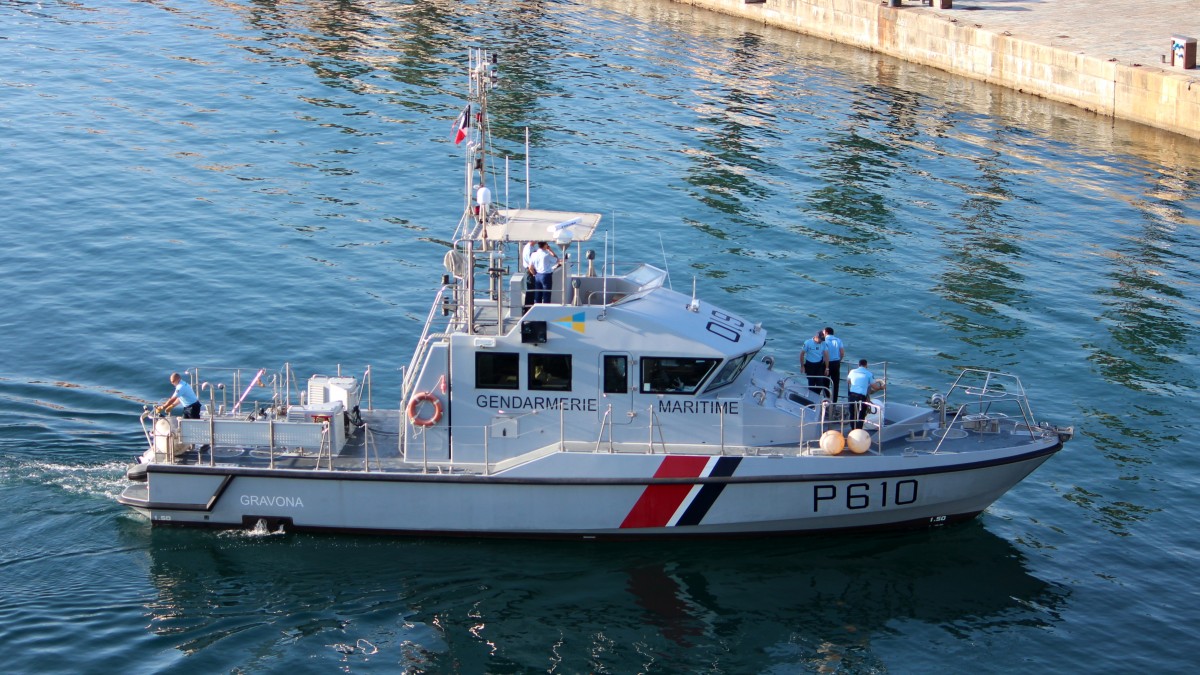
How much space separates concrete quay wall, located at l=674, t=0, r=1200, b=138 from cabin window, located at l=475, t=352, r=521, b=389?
1176 inches

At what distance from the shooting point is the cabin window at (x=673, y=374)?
20.1 m

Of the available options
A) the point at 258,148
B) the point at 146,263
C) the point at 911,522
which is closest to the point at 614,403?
the point at 911,522

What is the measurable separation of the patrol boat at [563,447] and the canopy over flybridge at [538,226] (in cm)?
4

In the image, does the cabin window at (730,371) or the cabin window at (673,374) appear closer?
the cabin window at (673,374)

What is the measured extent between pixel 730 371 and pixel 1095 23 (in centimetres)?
3451

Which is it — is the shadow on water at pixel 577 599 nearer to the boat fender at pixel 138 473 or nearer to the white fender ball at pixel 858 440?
the boat fender at pixel 138 473

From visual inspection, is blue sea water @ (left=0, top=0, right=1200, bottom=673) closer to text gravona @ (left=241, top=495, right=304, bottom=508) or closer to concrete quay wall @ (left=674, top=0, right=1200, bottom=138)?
text gravona @ (left=241, top=495, right=304, bottom=508)

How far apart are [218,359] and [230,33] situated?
2905 cm

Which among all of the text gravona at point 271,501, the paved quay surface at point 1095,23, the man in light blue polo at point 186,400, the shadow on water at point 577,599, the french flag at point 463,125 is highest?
the paved quay surface at point 1095,23

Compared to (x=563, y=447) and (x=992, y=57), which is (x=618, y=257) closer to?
(x=563, y=447)

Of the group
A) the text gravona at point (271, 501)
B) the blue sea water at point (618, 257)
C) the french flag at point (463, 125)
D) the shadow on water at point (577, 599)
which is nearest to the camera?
the shadow on water at point (577, 599)

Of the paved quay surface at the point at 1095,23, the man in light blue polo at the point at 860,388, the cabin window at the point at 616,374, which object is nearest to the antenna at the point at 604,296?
the cabin window at the point at 616,374

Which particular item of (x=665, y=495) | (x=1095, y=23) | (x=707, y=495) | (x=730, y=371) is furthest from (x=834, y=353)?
(x=1095, y=23)

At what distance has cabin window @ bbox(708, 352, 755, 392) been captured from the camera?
66.8 feet
